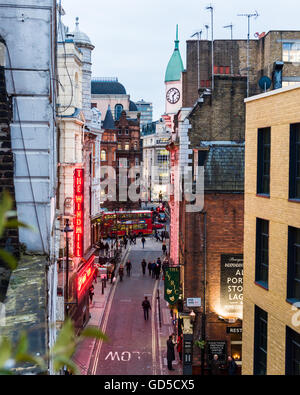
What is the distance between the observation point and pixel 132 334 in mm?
28531

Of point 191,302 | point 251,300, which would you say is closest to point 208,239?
point 191,302

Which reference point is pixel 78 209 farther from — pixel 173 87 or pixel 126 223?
pixel 126 223

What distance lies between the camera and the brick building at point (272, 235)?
1144 centimetres

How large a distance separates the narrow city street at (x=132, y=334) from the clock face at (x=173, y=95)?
1452 cm

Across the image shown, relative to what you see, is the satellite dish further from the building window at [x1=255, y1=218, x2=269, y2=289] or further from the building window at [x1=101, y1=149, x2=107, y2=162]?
the building window at [x1=101, y1=149, x2=107, y2=162]

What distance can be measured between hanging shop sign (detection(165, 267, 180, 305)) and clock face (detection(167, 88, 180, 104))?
18779 millimetres

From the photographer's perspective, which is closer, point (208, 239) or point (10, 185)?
point (10, 185)

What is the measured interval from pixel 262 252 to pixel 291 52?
69.1 feet

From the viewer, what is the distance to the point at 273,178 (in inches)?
498

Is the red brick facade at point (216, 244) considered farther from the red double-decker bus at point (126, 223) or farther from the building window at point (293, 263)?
the red double-decker bus at point (126, 223)

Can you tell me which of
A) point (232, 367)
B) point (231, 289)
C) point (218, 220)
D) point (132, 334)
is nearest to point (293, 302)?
point (232, 367)

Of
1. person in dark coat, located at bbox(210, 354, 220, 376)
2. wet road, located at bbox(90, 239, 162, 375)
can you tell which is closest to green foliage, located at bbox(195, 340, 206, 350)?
person in dark coat, located at bbox(210, 354, 220, 376)

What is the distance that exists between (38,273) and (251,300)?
25.4 feet

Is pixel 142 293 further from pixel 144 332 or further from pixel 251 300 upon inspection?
pixel 251 300
